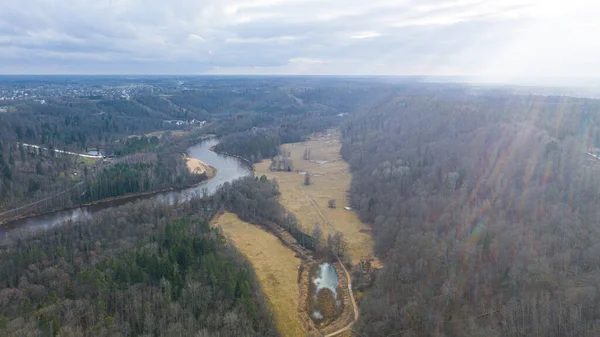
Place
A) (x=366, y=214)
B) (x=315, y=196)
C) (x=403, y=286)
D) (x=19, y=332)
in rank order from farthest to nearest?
(x=315, y=196) → (x=366, y=214) → (x=403, y=286) → (x=19, y=332)

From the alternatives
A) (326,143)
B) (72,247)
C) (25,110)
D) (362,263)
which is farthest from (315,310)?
(25,110)

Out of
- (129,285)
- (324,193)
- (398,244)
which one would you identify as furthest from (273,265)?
(324,193)

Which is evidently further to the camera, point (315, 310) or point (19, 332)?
point (315, 310)

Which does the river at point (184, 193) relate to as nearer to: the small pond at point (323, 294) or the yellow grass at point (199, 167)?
the yellow grass at point (199, 167)

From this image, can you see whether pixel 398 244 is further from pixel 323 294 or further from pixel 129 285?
pixel 129 285

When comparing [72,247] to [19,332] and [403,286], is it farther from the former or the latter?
[403,286]

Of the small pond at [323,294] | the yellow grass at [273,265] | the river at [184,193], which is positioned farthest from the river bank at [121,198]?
the small pond at [323,294]

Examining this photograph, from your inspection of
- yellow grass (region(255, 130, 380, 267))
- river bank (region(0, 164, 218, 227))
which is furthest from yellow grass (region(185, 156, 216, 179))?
yellow grass (region(255, 130, 380, 267))
